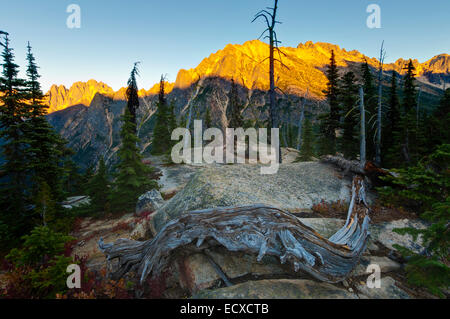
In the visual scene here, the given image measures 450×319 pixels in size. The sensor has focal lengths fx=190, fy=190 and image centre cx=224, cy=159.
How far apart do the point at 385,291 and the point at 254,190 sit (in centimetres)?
514

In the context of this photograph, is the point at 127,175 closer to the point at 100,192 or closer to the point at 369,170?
the point at 100,192

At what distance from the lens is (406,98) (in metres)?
25.5

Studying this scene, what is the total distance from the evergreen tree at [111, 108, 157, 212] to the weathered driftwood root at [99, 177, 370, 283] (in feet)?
25.5

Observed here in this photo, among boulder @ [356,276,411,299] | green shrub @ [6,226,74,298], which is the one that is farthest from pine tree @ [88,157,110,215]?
boulder @ [356,276,411,299]

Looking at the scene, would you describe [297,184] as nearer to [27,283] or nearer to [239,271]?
[239,271]

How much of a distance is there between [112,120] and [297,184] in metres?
204

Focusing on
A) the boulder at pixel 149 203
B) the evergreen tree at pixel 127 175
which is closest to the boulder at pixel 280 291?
the boulder at pixel 149 203

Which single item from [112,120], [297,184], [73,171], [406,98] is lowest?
[73,171]

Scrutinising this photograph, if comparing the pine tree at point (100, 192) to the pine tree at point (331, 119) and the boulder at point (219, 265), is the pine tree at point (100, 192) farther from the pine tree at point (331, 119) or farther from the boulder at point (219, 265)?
the pine tree at point (331, 119)

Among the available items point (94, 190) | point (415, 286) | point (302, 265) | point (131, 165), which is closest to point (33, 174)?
point (94, 190)

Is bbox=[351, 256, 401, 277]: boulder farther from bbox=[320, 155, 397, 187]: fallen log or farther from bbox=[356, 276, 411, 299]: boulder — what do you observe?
bbox=[320, 155, 397, 187]: fallen log

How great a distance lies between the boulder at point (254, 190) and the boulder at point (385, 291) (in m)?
3.74

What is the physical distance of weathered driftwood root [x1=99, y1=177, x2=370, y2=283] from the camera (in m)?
4.76

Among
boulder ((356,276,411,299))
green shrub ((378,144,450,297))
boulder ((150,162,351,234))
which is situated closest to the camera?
green shrub ((378,144,450,297))
